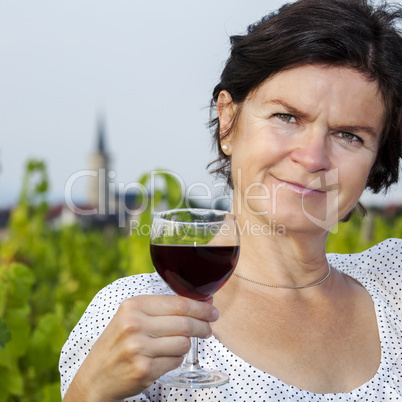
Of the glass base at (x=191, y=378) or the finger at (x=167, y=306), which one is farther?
the glass base at (x=191, y=378)

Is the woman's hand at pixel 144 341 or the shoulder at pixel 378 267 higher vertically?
the woman's hand at pixel 144 341

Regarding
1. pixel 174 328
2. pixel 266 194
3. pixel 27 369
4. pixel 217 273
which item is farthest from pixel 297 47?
pixel 27 369

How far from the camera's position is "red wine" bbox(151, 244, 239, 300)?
141 centimetres

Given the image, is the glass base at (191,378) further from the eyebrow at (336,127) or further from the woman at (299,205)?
the eyebrow at (336,127)

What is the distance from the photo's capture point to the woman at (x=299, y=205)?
1745 mm

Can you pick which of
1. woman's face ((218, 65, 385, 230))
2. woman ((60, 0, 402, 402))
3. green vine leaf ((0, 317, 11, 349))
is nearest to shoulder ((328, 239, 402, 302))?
woman ((60, 0, 402, 402))

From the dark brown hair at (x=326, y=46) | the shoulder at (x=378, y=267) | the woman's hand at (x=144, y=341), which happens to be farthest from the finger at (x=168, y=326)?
the shoulder at (x=378, y=267)

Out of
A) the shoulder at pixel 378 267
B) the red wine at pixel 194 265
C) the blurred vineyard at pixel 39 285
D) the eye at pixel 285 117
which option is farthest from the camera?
the blurred vineyard at pixel 39 285

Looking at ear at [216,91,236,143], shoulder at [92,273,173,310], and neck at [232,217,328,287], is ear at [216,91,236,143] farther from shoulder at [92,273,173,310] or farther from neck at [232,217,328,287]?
shoulder at [92,273,173,310]

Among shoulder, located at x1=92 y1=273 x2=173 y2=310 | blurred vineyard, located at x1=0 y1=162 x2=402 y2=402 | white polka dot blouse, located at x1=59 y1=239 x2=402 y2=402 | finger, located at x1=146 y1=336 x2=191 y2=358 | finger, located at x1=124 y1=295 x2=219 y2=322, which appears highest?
finger, located at x1=124 y1=295 x2=219 y2=322

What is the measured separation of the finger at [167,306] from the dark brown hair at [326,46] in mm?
882

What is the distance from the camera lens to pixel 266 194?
1.91 meters

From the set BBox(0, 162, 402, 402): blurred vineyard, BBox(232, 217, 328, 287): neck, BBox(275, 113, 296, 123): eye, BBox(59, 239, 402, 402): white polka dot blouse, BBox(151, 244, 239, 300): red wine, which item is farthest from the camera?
BBox(0, 162, 402, 402): blurred vineyard

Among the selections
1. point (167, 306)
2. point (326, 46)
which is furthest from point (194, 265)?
point (326, 46)
